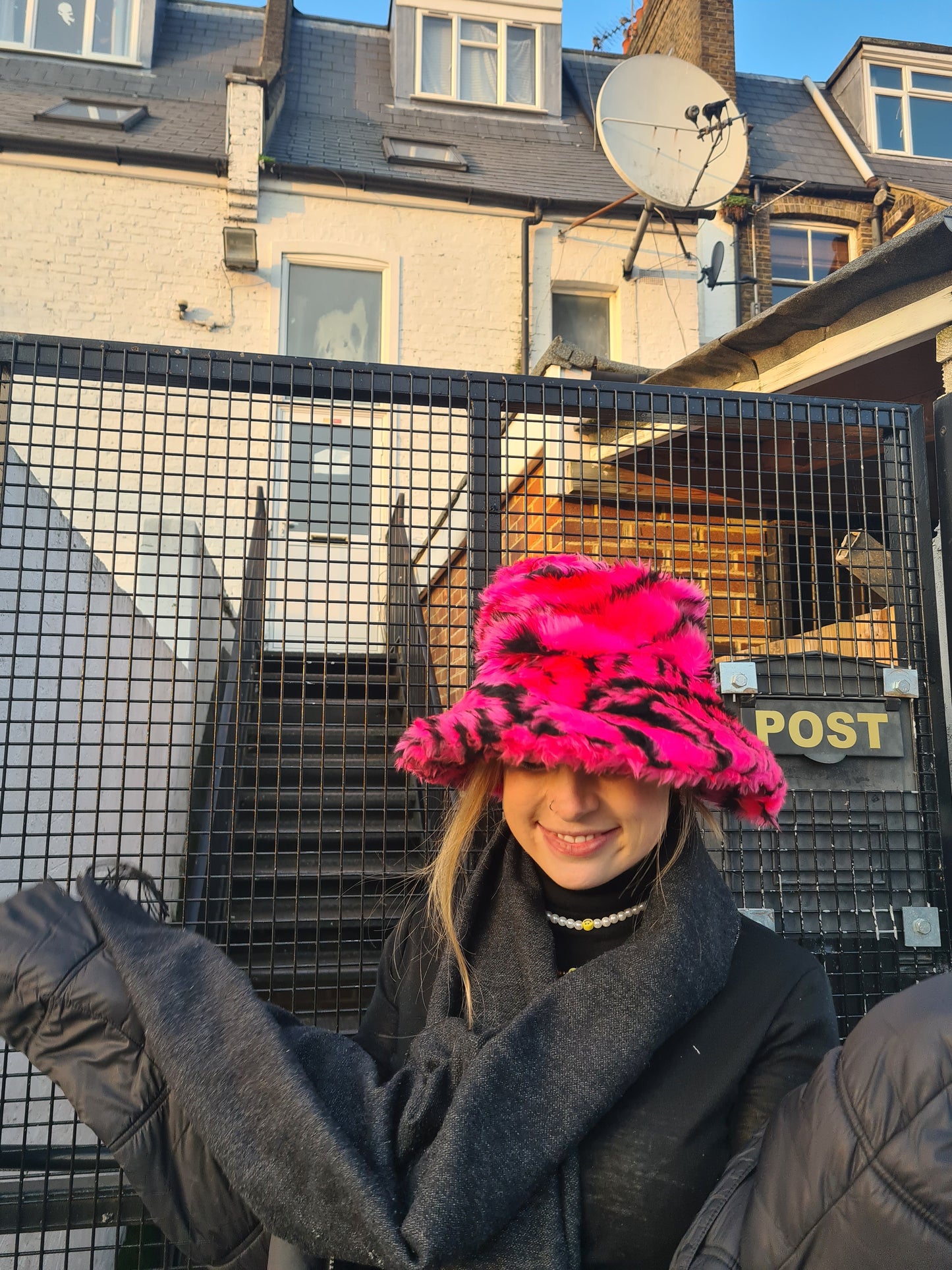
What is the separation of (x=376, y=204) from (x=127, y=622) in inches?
347

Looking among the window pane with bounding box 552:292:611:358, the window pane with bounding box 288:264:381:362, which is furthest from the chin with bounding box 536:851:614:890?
the window pane with bounding box 552:292:611:358

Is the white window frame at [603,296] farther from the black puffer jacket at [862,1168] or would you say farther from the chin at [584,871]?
the black puffer jacket at [862,1168]

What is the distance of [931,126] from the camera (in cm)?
1340

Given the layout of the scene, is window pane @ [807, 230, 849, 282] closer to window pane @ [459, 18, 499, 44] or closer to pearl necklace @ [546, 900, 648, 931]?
window pane @ [459, 18, 499, 44]

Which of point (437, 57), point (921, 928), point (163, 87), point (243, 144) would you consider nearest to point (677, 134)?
point (243, 144)

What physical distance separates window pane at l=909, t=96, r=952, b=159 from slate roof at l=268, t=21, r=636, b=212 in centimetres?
471

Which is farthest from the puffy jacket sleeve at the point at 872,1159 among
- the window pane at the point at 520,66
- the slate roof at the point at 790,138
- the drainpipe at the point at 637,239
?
the window pane at the point at 520,66

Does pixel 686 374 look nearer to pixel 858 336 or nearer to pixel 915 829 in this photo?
pixel 858 336

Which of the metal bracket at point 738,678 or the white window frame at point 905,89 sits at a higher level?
the white window frame at point 905,89

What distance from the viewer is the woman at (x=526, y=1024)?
1.22 m

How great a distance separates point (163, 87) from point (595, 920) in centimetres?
1340

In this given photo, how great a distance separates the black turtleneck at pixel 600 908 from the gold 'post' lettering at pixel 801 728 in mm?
881

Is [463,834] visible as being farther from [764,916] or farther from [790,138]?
[790,138]

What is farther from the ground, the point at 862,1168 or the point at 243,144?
the point at 243,144
